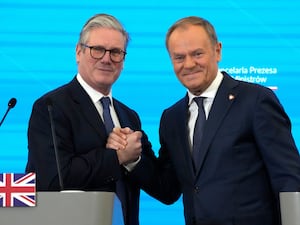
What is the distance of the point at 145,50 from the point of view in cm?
437

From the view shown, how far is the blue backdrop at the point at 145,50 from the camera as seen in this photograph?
4.27 m

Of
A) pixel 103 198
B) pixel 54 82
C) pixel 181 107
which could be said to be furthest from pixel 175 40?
pixel 54 82

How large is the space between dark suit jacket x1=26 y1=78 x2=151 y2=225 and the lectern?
2.55 ft

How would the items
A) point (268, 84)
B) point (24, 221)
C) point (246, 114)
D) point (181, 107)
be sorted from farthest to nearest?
1. point (268, 84)
2. point (181, 107)
3. point (246, 114)
4. point (24, 221)

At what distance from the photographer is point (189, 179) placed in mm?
3125

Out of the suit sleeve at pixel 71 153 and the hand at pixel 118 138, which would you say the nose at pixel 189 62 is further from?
the suit sleeve at pixel 71 153

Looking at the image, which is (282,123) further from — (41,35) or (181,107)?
(41,35)

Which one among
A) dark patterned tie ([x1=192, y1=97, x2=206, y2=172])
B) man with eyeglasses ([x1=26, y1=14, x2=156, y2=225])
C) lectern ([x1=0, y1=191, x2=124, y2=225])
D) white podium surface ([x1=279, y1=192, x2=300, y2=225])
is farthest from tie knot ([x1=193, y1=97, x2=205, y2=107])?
lectern ([x1=0, y1=191, x2=124, y2=225])

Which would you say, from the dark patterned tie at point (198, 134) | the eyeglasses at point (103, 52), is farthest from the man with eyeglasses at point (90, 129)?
the dark patterned tie at point (198, 134)

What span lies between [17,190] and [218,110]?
111cm

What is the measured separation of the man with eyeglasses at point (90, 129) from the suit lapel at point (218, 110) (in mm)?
320

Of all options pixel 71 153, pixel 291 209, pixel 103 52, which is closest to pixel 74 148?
pixel 71 153

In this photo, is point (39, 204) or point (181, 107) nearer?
point (39, 204)

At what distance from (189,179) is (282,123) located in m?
0.46
